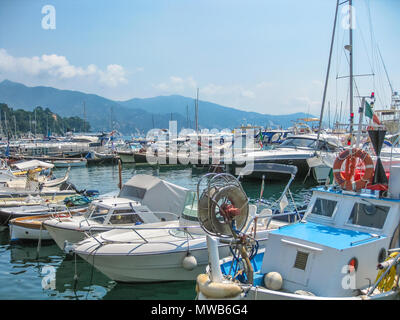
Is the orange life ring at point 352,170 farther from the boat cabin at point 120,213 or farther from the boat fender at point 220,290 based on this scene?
the boat cabin at point 120,213

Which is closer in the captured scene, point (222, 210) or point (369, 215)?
point (222, 210)

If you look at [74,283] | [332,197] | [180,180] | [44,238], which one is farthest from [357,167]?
[180,180]

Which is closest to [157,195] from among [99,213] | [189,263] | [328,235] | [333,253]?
[99,213]

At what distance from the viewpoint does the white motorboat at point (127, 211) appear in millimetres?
13266

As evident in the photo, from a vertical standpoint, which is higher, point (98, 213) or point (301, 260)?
point (301, 260)

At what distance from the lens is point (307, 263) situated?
7.31 metres

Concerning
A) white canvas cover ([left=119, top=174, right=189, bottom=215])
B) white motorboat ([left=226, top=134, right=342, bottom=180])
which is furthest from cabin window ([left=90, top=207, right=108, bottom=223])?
white motorboat ([left=226, top=134, right=342, bottom=180])

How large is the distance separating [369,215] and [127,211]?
849 cm

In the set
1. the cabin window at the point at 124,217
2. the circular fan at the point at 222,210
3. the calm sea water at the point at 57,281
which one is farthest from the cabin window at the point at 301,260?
the cabin window at the point at 124,217

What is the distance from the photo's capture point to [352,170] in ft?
30.5

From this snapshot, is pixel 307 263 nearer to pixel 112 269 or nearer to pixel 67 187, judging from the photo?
pixel 112 269

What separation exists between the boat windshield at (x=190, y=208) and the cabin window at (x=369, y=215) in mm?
5044

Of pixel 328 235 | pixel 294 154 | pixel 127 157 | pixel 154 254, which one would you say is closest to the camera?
pixel 328 235

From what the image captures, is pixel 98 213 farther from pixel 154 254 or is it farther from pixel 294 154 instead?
pixel 294 154
